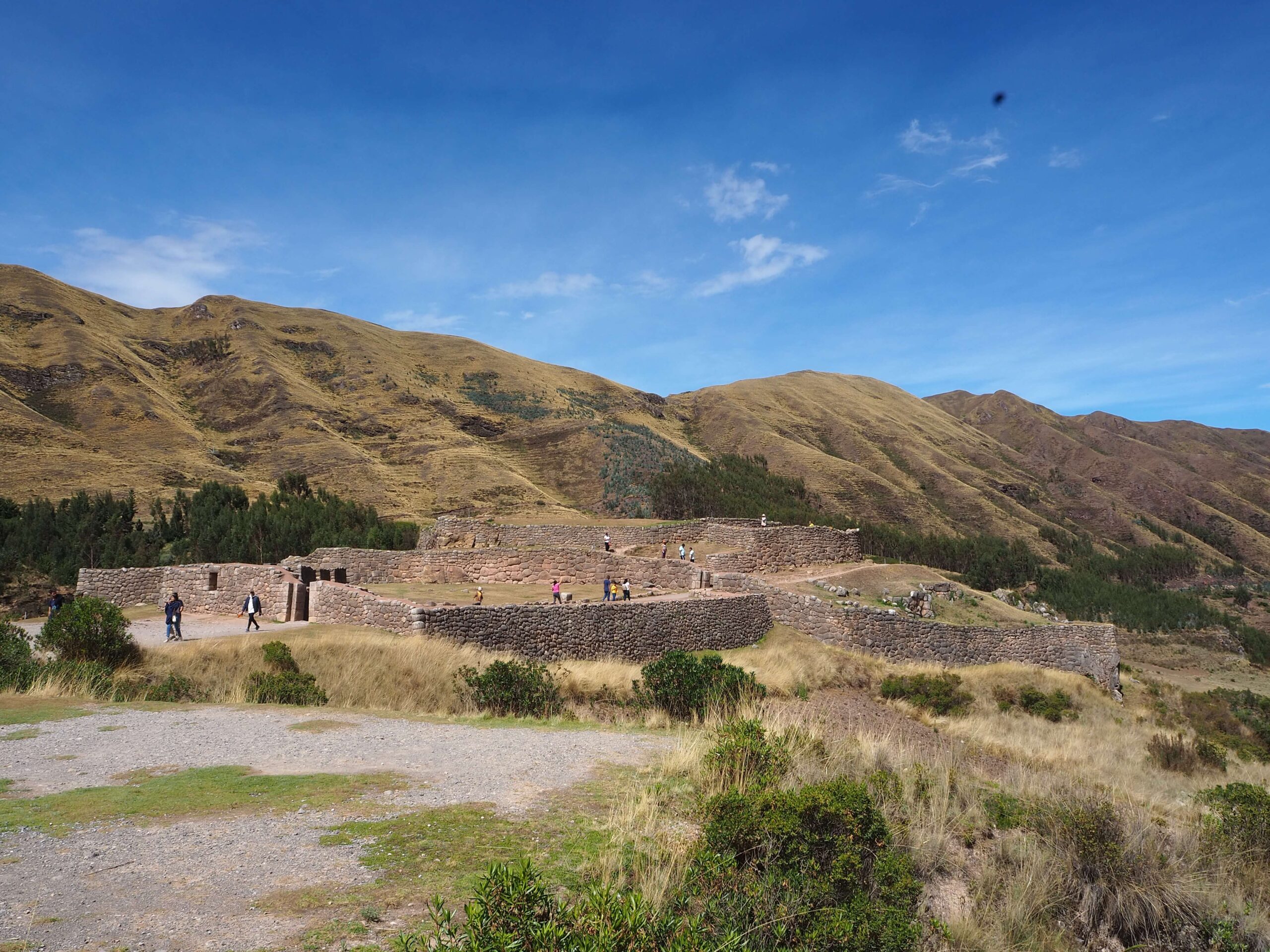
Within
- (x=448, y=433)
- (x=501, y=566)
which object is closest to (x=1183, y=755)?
(x=501, y=566)

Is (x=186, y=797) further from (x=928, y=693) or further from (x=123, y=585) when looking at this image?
(x=123, y=585)

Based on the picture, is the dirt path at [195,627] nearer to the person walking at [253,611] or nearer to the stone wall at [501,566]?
the person walking at [253,611]

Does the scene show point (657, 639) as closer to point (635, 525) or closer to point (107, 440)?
point (635, 525)

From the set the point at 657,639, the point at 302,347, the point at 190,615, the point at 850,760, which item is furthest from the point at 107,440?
the point at 850,760

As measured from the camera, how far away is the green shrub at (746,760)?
7.39 meters

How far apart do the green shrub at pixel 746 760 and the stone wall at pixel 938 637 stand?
15.0 m

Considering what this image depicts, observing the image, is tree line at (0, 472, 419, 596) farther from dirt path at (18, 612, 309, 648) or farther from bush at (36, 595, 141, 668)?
bush at (36, 595, 141, 668)

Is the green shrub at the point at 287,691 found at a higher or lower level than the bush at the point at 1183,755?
higher

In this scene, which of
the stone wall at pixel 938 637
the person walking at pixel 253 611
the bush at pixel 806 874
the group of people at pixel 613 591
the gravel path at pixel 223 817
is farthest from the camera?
the group of people at pixel 613 591

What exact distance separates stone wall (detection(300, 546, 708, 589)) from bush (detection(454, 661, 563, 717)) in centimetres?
1421

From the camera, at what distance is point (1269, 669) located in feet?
176

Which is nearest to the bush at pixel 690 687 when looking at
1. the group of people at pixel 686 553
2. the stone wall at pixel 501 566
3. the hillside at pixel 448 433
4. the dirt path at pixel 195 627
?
the dirt path at pixel 195 627

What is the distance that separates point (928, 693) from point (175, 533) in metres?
42.4

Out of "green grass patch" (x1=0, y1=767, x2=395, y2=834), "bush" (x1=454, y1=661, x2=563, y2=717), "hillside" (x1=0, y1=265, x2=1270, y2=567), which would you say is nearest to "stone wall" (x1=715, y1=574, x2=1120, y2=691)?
"bush" (x1=454, y1=661, x2=563, y2=717)
